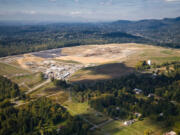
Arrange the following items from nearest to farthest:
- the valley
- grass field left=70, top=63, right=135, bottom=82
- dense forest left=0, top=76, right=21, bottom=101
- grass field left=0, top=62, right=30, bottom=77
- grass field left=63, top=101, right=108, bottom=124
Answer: the valley
grass field left=63, top=101, right=108, bottom=124
dense forest left=0, top=76, right=21, bottom=101
grass field left=70, top=63, right=135, bottom=82
grass field left=0, top=62, right=30, bottom=77

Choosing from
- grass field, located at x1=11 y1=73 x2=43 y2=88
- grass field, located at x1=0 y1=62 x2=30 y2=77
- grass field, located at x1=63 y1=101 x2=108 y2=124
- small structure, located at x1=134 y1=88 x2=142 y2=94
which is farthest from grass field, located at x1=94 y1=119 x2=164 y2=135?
grass field, located at x1=0 y1=62 x2=30 y2=77

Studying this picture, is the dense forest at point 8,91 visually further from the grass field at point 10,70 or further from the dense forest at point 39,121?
the grass field at point 10,70

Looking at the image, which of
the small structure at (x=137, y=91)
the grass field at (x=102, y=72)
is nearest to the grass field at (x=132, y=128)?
the small structure at (x=137, y=91)

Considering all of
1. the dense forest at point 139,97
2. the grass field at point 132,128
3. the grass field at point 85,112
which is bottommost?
the grass field at point 132,128

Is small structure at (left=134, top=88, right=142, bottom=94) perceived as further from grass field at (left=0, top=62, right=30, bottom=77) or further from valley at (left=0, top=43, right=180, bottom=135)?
grass field at (left=0, top=62, right=30, bottom=77)

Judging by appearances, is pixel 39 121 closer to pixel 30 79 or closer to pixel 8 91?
pixel 8 91

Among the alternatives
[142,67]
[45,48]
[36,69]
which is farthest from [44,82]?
[45,48]

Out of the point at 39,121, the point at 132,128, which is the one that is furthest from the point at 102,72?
the point at 39,121
